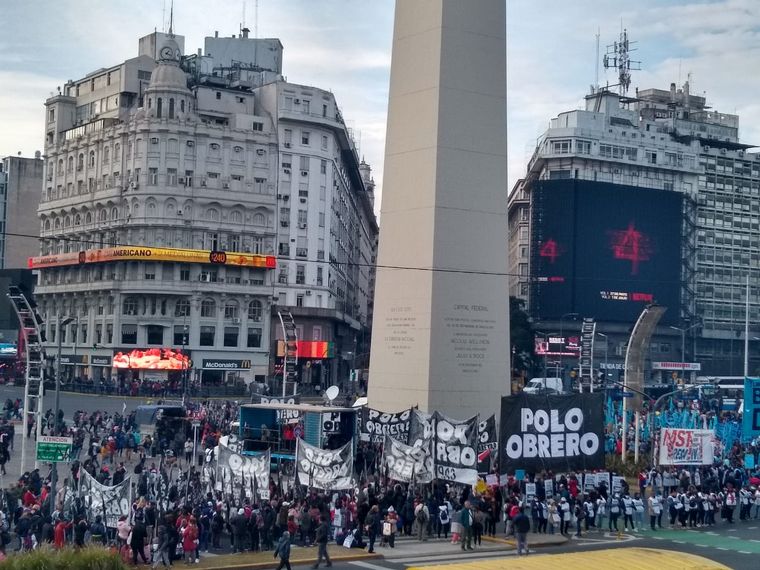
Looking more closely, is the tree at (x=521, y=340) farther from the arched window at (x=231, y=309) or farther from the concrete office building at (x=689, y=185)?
the arched window at (x=231, y=309)

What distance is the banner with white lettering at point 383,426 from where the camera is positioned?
3118 cm

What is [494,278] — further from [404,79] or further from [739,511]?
[739,511]

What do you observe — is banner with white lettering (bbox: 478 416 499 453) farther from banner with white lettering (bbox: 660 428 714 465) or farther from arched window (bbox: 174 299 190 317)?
arched window (bbox: 174 299 190 317)

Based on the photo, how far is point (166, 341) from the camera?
86938mm

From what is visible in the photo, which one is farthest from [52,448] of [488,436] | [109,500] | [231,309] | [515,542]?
[231,309]

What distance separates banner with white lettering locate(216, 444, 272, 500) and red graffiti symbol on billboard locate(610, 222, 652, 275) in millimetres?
79287

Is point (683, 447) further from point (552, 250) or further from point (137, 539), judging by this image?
point (552, 250)

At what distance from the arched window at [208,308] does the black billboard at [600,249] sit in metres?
31.1

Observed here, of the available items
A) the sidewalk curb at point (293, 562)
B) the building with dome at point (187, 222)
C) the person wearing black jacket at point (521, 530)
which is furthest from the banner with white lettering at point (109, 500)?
the building with dome at point (187, 222)

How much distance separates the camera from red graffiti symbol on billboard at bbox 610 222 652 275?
101312mm

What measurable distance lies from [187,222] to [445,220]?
53.5m

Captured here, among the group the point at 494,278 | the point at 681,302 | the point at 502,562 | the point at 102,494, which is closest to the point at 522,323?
the point at 681,302

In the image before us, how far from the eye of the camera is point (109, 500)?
23.4 m

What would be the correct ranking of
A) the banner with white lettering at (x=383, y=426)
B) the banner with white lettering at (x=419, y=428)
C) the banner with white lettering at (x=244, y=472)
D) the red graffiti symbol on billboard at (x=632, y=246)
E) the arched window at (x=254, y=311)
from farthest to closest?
the red graffiti symbol on billboard at (x=632, y=246) < the arched window at (x=254, y=311) < the banner with white lettering at (x=383, y=426) < the banner with white lettering at (x=419, y=428) < the banner with white lettering at (x=244, y=472)
